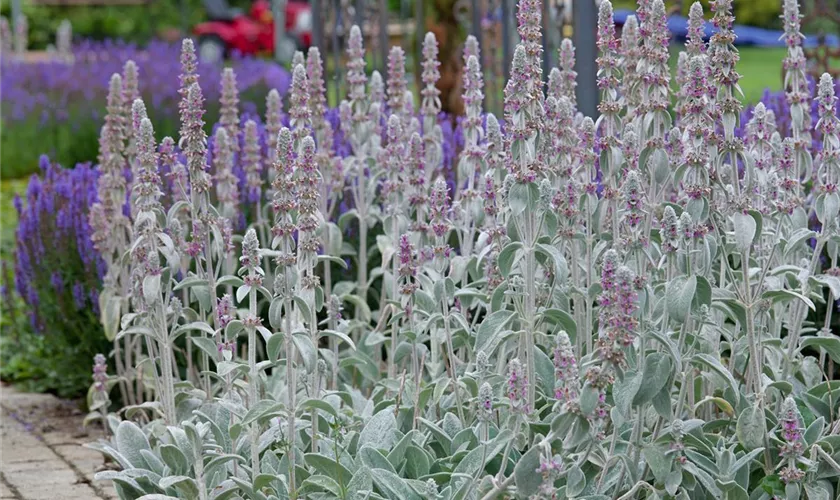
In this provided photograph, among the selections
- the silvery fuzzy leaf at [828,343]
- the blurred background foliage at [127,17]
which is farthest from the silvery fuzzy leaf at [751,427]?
the blurred background foliage at [127,17]

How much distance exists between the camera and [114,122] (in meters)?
4.15

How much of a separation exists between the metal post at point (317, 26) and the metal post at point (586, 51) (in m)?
2.29

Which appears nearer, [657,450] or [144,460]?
[657,450]

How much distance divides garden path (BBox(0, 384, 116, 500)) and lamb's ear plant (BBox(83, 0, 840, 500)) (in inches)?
21.6

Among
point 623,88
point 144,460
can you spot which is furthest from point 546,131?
point 144,460

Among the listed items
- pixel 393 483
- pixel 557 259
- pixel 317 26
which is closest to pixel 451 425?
pixel 393 483

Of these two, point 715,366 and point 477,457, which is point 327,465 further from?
point 715,366

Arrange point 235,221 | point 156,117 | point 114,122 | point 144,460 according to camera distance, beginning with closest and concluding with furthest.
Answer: point 144,460, point 114,122, point 235,221, point 156,117

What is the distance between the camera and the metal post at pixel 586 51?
17.6 feet

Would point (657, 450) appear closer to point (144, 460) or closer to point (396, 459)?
point (396, 459)

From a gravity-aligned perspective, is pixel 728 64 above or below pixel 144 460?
above

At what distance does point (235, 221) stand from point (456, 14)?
19.7 ft

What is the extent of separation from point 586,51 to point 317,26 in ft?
8.46

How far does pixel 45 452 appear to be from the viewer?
4.37 m
